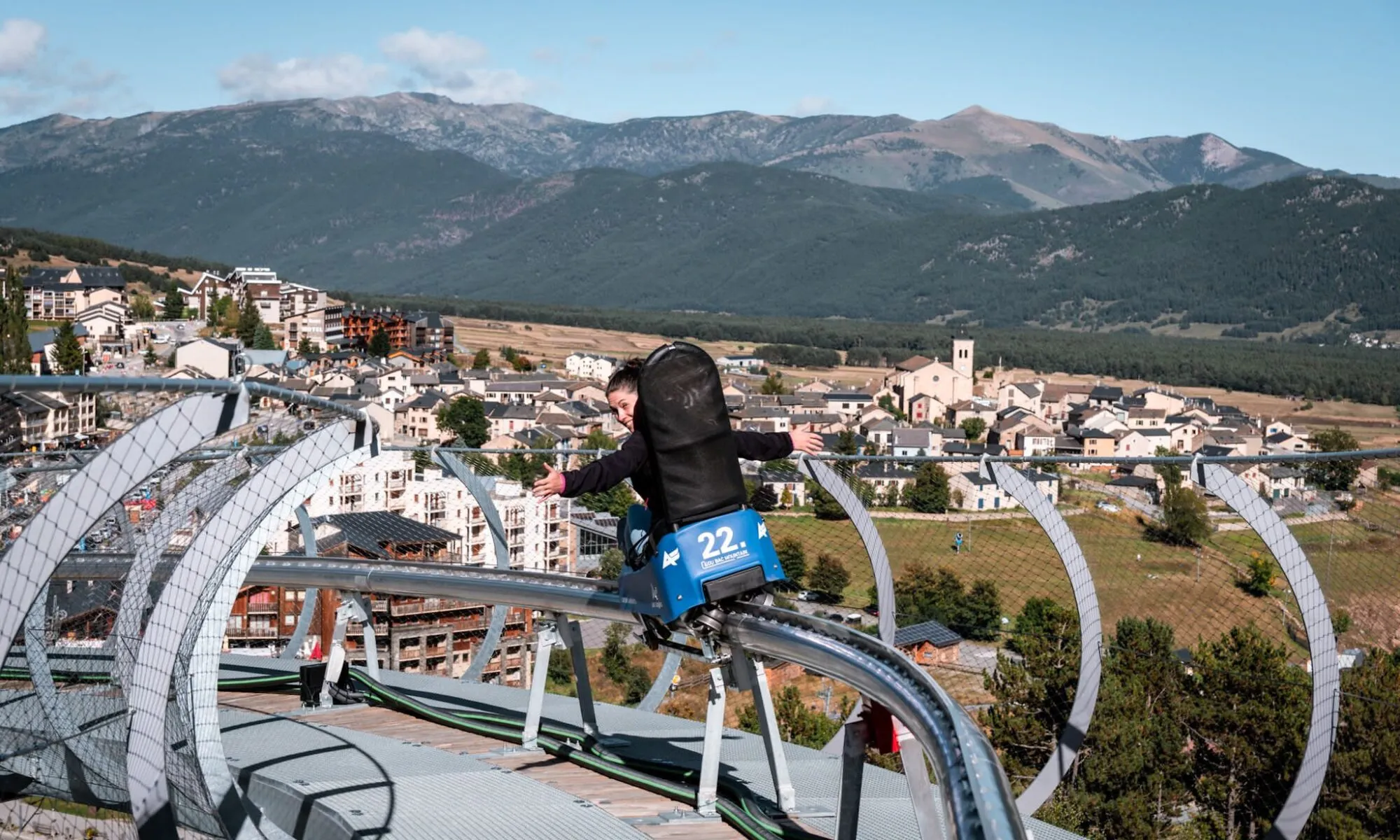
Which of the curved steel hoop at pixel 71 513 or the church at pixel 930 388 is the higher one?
the curved steel hoop at pixel 71 513

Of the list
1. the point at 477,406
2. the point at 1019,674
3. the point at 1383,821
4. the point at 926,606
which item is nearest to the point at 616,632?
the point at 926,606

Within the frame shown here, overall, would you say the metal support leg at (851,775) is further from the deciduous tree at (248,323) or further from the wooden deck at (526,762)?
the deciduous tree at (248,323)

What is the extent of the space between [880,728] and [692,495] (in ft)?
3.39

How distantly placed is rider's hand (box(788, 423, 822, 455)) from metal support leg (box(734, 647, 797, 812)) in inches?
36.4

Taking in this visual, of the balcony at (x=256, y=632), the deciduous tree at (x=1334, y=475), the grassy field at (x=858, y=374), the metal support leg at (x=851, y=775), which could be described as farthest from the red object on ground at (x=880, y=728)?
the grassy field at (x=858, y=374)

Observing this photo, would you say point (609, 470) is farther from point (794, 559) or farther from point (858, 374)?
point (858, 374)

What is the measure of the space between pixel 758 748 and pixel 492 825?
1564 millimetres

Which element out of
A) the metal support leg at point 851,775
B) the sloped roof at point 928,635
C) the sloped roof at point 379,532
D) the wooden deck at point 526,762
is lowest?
the sloped roof at point 928,635

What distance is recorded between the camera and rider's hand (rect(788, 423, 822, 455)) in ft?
16.2

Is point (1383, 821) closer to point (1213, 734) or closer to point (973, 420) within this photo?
point (1213, 734)

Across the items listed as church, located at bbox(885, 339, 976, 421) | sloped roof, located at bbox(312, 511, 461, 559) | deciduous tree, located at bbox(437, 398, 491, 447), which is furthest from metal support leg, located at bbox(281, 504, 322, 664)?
church, located at bbox(885, 339, 976, 421)

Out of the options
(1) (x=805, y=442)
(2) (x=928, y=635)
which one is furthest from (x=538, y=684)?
(2) (x=928, y=635)

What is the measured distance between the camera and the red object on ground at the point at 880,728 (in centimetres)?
320

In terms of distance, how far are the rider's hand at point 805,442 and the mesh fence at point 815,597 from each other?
0.30 meters
